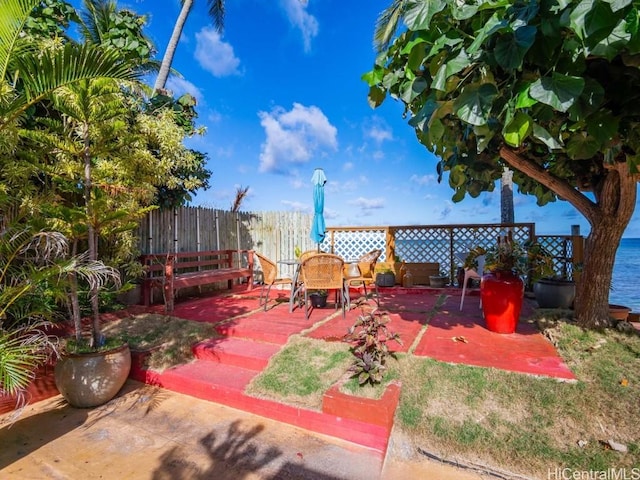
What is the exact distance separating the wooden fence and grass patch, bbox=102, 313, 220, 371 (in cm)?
181

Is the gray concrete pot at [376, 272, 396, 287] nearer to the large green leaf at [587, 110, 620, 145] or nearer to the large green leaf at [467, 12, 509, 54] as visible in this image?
the large green leaf at [587, 110, 620, 145]

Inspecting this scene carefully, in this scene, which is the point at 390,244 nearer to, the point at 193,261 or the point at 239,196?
the point at 193,261

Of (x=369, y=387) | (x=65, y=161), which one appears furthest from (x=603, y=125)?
(x=65, y=161)

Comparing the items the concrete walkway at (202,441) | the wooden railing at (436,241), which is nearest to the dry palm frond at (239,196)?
the wooden railing at (436,241)

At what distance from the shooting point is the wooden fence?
6301 mm

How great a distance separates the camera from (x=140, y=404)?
9.84 ft

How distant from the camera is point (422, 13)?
188 cm

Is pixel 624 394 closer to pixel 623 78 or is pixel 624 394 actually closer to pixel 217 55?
pixel 623 78

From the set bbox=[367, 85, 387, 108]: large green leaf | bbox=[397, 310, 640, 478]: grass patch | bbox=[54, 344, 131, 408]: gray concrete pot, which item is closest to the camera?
bbox=[397, 310, 640, 478]: grass patch

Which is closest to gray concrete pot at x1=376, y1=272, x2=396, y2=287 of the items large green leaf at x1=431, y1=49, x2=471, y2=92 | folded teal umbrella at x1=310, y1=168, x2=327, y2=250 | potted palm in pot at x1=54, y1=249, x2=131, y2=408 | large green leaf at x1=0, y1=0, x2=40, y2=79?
folded teal umbrella at x1=310, y1=168, x2=327, y2=250

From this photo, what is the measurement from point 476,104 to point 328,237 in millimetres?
6776

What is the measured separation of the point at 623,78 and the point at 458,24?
1204mm

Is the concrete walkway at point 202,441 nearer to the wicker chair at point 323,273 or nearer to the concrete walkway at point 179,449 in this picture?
the concrete walkway at point 179,449

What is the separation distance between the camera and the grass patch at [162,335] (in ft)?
11.6
